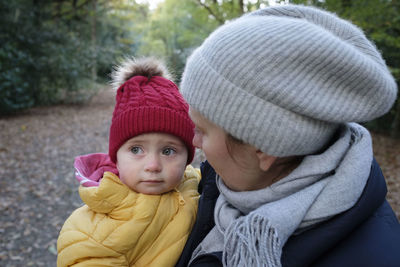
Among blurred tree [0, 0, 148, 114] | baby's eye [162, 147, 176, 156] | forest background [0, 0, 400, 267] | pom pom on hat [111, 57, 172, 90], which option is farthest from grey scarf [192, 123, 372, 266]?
blurred tree [0, 0, 148, 114]

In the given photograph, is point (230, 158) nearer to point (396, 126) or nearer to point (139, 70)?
point (139, 70)

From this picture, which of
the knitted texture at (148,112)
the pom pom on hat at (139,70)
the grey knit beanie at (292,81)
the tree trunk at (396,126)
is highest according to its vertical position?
the grey knit beanie at (292,81)

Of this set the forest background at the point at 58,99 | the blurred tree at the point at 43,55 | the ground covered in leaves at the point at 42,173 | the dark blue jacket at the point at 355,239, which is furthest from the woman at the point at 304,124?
the blurred tree at the point at 43,55

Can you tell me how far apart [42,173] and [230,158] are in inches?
267

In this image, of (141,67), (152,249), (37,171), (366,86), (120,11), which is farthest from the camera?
(120,11)

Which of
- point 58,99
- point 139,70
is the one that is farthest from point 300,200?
point 58,99

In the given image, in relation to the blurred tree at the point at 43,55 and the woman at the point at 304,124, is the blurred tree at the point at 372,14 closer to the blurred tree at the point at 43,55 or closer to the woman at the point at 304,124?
the woman at the point at 304,124

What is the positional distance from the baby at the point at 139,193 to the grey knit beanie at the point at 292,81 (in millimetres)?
602

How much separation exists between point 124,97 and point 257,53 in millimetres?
983

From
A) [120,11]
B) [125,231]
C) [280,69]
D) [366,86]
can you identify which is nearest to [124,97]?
[125,231]

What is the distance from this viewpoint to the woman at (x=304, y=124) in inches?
43.7

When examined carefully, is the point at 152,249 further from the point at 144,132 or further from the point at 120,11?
the point at 120,11

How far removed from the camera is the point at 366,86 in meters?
1.12

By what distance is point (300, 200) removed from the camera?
116 cm
